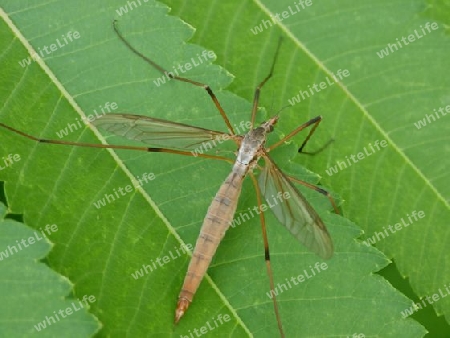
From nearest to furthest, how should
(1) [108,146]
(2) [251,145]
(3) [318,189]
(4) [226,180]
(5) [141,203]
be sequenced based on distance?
1. (5) [141,203]
2. (1) [108,146]
3. (3) [318,189]
4. (4) [226,180]
5. (2) [251,145]

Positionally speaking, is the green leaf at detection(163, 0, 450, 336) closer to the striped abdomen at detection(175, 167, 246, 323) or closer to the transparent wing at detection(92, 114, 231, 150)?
the transparent wing at detection(92, 114, 231, 150)

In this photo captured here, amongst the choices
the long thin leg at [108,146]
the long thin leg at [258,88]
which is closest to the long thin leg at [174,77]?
the long thin leg at [258,88]

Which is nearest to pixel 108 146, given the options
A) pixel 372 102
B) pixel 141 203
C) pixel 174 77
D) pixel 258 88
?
pixel 141 203

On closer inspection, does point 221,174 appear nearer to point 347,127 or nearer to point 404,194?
point 347,127

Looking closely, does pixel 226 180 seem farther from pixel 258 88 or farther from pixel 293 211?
pixel 258 88

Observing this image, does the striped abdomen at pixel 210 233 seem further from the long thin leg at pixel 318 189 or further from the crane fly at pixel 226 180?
the long thin leg at pixel 318 189

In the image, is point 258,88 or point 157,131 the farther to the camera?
point 157,131

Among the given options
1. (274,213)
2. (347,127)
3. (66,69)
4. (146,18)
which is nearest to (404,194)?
(347,127)
